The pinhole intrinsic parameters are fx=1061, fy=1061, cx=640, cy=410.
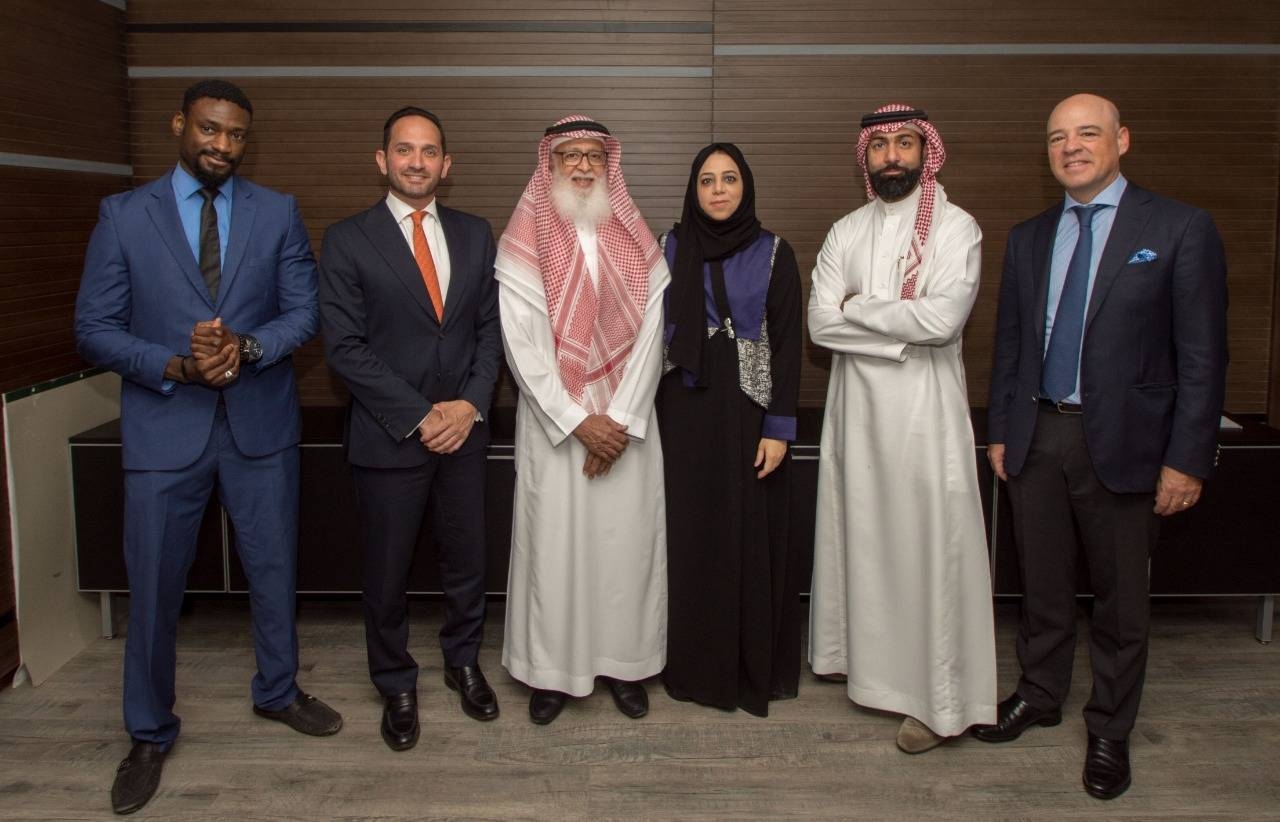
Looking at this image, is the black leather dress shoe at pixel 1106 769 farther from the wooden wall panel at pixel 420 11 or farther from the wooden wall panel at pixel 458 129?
the wooden wall panel at pixel 420 11

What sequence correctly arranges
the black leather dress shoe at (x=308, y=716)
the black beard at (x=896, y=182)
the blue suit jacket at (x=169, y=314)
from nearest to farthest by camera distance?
the blue suit jacket at (x=169, y=314)
the black beard at (x=896, y=182)
the black leather dress shoe at (x=308, y=716)

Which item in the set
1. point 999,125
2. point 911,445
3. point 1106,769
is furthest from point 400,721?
point 999,125

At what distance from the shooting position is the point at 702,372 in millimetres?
3055

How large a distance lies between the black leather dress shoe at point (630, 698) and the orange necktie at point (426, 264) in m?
1.23

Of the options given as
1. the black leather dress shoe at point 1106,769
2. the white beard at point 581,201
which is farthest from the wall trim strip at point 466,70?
the black leather dress shoe at point 1106,769

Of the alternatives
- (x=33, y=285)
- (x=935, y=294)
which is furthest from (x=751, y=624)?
(x=33, y=285)

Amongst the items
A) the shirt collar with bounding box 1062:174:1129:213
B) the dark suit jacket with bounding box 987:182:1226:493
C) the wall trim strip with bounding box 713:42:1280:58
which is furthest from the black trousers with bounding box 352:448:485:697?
the wall trim strip with bounding box 713:42:1280:58

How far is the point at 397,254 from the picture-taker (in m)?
2.93

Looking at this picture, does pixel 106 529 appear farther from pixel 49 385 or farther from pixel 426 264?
pixel 426 264

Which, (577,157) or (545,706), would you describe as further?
(545,706)

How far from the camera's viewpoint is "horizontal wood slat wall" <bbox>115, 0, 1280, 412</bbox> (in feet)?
→ 12.7

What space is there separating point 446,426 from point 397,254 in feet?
1.62

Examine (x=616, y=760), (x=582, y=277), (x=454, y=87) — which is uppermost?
(x=454, y=87)

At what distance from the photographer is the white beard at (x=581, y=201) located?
3062 mm
